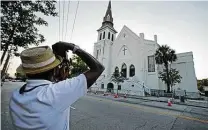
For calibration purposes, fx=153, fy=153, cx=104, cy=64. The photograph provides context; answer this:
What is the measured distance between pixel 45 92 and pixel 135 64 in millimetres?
36021

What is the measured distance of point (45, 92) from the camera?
1002 millimetres

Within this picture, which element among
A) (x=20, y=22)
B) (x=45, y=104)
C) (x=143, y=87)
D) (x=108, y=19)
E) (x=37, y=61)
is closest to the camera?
(x=45, y=104)

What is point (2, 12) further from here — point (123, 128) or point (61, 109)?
point (123, 128)

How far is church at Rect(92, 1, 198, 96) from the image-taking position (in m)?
31.9

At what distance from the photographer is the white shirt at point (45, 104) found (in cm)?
97

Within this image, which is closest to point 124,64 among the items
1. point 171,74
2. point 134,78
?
point 134,78

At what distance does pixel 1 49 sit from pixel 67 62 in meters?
2.29

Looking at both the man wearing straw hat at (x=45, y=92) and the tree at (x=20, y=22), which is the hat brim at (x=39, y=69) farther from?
the tree at (x=20, y=22)

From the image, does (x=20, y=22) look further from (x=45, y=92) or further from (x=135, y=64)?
(x=135, y=64)

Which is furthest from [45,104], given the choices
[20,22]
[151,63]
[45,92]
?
[151,63]

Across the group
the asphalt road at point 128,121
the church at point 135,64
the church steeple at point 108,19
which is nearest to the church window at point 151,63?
the church at point 135,64

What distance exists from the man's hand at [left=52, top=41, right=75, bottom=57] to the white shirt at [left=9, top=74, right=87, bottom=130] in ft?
1.23

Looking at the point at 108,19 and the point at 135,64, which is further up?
the point at 108,19

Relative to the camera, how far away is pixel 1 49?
2945 millimetres
